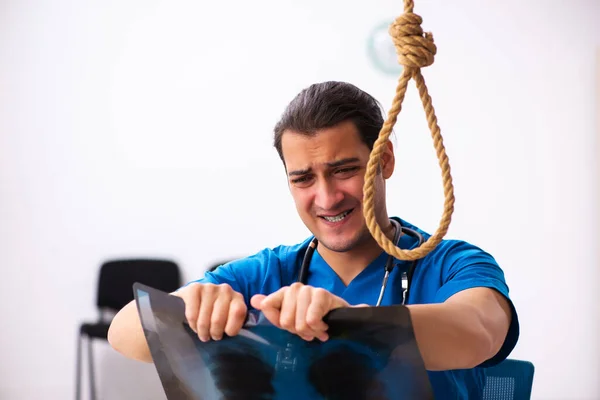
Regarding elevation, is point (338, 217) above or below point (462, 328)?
above

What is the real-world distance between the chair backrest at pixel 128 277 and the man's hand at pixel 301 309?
8.97 ft

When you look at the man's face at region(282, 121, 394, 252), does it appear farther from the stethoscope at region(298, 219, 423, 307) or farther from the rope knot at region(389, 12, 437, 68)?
the rope knot at region(389, 12, 437, 68)

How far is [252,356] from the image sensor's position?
847mm

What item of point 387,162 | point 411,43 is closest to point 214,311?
point 411,43

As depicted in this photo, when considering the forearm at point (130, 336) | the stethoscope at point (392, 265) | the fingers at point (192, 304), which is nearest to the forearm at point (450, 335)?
the fingers at point (192, 304)

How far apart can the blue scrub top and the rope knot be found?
419mm

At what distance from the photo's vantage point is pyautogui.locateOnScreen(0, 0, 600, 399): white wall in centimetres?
342

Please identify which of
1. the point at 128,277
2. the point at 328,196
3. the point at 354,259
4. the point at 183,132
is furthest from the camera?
the point at 183,132

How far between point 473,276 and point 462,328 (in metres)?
0.29

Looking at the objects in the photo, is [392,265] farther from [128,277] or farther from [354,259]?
[128,277]

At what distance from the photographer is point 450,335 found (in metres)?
0.86

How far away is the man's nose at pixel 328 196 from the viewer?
1316 millimetres

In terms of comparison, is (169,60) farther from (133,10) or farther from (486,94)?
(486,94)

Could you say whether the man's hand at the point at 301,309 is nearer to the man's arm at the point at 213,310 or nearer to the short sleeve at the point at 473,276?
the man's arm at the point at 213,310
